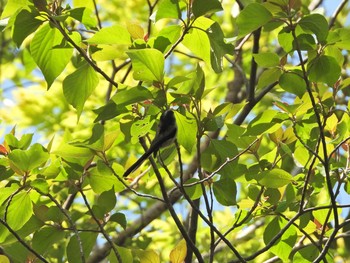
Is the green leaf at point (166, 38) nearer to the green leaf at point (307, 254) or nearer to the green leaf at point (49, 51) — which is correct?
the green leaf at point (49, 51)

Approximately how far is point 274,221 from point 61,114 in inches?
135

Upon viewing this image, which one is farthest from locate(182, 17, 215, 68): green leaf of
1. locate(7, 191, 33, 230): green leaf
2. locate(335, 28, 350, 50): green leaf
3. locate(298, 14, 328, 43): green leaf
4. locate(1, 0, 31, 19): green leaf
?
locate(7, 191, 33, 230): green leaf

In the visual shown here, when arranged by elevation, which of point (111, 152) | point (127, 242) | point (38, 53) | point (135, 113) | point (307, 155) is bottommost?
point (127, 242)

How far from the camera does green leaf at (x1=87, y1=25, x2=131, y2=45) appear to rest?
2424 mm

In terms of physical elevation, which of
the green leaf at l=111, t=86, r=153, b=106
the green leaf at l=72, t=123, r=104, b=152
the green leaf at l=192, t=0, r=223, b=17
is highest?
the green leaf at l=192, t=0, r=223, b=17

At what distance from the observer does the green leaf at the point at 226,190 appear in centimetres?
291

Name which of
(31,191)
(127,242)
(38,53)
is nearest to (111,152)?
(127,242)

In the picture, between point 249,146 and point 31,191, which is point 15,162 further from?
point 249,146

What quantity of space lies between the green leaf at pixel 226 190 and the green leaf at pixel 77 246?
583 mm

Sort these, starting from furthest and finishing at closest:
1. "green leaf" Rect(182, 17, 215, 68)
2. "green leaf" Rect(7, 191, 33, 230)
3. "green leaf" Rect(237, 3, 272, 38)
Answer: "green leaf" Rect(7, 191, 33, 230) < "green leaf" Rect(182, 17, 215, 68) < "green leaf" Rect(237, 3, 272, 38)

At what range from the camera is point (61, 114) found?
612cm

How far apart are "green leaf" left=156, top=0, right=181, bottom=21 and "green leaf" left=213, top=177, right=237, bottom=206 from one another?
81 centimetres

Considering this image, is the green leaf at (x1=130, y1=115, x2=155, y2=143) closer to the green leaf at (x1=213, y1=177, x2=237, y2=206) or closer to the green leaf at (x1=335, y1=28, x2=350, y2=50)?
the green leaf at (x1=213, y1=177, x2=237, y2=206)

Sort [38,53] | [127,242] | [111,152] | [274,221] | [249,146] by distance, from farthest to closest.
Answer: [111,152] → [127,242] → [274,221] → [249,146] → [38,53]
